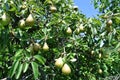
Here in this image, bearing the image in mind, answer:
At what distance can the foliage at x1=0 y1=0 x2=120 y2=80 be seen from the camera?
3248 millimetres

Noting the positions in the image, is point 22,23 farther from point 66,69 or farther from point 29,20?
point 66,69

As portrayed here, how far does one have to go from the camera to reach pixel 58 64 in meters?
3.33

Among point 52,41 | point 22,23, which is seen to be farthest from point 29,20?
point 52,41

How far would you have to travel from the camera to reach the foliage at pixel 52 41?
325 cm

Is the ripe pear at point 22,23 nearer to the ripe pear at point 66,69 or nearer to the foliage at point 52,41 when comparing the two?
the foliage at point 52,41

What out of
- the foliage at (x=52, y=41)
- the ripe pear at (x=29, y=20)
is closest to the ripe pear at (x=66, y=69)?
the foliage at (x=52, y=41)

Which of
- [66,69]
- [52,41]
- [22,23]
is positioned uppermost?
[22,23]

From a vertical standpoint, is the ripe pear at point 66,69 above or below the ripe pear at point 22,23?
below

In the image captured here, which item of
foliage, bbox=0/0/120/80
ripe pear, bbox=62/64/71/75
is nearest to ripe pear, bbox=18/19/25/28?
foliage, bbox=0/0/120/80

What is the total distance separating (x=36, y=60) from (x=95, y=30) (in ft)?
3.12

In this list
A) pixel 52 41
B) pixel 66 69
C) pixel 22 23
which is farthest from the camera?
pixel 52 41

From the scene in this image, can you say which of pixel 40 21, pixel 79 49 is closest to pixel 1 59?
pixel 40 21

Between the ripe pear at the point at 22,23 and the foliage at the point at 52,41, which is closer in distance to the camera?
the foliage at the point at 52,41

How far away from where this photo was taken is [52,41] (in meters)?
4.05
